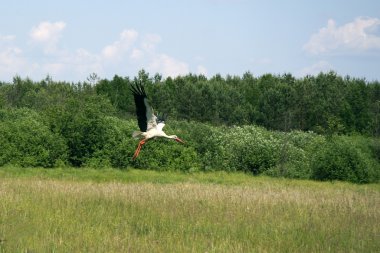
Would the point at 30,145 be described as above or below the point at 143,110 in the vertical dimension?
below

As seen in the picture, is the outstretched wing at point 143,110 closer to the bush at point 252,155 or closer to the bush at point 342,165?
the bush at point 342,165

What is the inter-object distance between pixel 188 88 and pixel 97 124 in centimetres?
3015

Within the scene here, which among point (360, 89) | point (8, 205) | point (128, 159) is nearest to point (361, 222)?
point (8, 205)

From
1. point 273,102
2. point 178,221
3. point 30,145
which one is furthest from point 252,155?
point 273,102

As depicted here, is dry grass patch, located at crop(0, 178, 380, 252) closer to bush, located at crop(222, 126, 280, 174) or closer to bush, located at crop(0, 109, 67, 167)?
bush, located at crop(0, 109, 67, 167)

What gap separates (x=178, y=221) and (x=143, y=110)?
144 inches

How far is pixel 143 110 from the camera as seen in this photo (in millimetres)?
14430

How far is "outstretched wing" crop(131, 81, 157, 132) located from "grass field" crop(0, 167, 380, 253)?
186 centimetres

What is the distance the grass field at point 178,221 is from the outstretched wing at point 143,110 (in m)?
1.86

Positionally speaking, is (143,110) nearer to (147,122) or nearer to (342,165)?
(147,122)

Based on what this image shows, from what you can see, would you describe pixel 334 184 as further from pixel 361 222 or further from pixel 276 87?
pixel 276 87

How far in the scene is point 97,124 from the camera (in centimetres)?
3033

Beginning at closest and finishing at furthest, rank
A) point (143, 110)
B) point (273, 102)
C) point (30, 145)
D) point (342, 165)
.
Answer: point (143, 110) → point (342, 165) → point (30, 145) → point (273, 102)

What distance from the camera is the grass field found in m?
9.32
